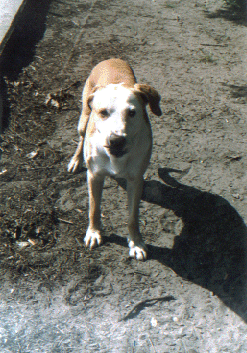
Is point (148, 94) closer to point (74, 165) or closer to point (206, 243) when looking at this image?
point (206, 243)

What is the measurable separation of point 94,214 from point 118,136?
1.05 m

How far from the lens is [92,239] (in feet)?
11.6

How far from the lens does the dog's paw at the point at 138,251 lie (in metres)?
3.47

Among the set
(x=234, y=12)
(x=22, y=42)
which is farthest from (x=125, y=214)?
(x=234, y=12)

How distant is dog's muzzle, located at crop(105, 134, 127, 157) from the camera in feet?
8.73

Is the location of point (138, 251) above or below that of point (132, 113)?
below

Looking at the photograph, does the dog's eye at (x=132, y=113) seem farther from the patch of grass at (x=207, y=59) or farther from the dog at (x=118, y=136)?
the patch of grass at (x=207, y=59)

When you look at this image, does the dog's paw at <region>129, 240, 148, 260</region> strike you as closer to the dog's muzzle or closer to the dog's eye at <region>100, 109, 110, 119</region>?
the dog's muzzle

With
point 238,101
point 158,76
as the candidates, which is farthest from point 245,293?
point 158,76

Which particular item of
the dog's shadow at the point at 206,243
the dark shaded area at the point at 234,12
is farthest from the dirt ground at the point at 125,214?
the dark shaded area at the point at 234,12

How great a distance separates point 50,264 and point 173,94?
11.2 ft

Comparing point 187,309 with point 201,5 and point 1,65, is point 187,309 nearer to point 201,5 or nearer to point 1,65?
point 1,65

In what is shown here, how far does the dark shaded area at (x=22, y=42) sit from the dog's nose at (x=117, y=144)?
8.90 ft

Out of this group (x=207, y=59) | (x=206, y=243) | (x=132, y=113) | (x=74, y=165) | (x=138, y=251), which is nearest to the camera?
(x=132, y=113)
